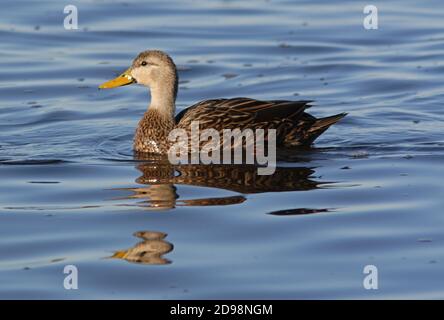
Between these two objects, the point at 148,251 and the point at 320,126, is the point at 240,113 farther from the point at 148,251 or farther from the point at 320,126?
the point at 148,251

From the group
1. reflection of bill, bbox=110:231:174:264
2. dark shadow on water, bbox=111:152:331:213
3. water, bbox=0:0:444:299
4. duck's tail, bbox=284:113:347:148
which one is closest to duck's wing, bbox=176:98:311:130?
duck's tail, bbox=284:113:347:148

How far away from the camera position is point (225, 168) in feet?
38.4

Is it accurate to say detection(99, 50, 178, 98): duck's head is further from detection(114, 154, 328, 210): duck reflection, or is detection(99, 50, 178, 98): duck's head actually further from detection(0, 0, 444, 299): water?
detection(114, 154, 328, 210): duck reflection

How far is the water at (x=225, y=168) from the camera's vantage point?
28.3ft

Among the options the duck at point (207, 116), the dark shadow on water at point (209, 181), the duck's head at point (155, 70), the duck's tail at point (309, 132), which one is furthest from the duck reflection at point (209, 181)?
the duck's head at point (155, 70)

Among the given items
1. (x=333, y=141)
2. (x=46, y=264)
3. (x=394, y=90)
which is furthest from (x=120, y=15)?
(x=46, y=264)

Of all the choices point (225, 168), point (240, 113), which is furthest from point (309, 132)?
point (225, 168)

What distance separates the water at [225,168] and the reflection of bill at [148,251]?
2 centimetres

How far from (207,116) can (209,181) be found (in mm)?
1463

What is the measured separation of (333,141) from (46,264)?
514 centimetres

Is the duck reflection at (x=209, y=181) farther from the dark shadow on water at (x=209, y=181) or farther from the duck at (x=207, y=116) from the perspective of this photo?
the duck at (x=207, y=116)

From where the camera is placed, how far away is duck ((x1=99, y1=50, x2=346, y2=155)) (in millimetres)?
12508

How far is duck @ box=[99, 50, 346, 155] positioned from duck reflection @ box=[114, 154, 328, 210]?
24.9 inches

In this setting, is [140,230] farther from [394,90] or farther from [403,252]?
[394,90]
